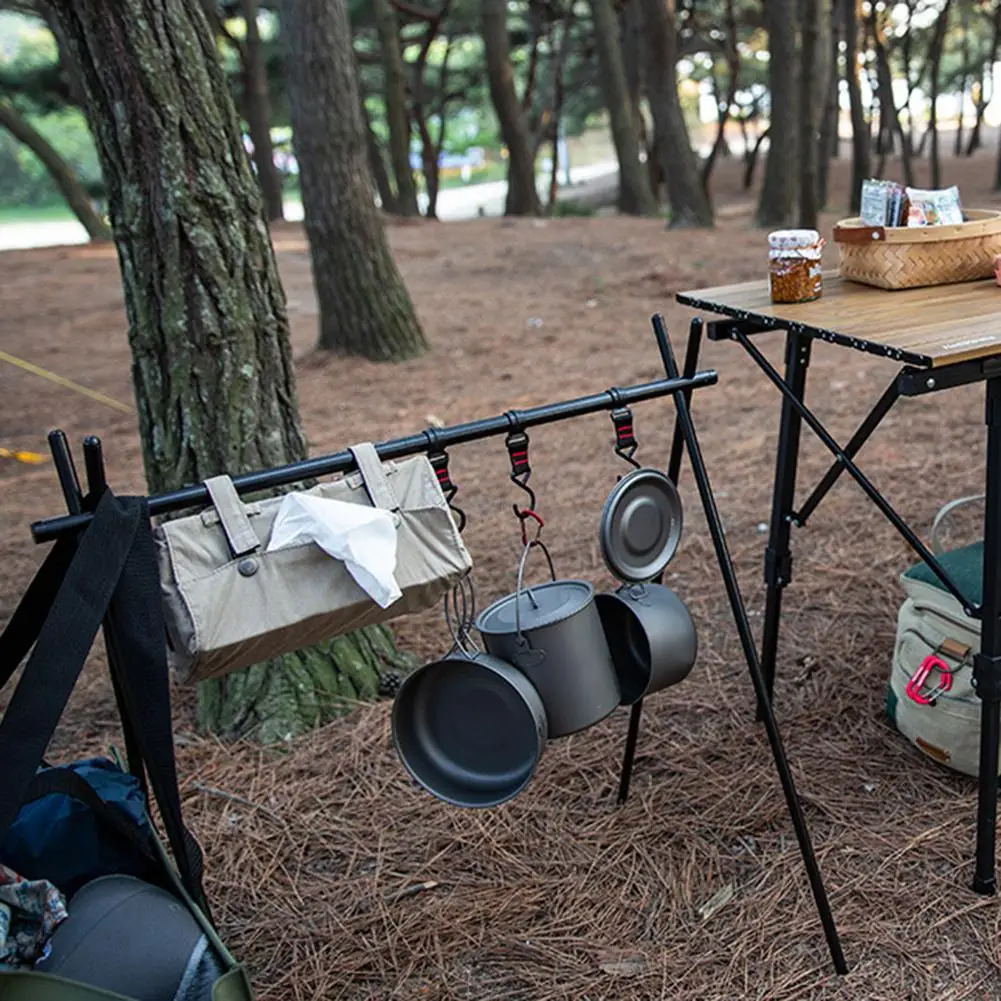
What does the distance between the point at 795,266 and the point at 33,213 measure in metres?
41.9

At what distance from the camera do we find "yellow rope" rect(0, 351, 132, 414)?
632cm

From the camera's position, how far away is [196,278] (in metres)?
2.60

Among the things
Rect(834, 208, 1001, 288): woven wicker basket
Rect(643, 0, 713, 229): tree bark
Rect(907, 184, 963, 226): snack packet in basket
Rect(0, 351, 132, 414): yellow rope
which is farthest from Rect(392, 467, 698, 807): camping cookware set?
Rect(643, 0, 713, 229): tree bark

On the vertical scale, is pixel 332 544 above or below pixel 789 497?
above

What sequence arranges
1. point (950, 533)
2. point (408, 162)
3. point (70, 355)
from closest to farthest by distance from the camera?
point (950, 533), point (70, 355), point (408, 162)

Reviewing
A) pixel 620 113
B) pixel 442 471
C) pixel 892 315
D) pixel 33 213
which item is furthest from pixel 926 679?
pixel 33 213

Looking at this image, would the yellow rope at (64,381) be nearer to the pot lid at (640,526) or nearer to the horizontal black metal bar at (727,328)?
the horizontal black metal bar at (727,328)

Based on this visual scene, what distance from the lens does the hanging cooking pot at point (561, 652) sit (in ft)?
5.56

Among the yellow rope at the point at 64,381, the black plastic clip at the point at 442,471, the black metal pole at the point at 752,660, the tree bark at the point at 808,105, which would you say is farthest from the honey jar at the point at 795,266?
the tree bark at the point at 808,105

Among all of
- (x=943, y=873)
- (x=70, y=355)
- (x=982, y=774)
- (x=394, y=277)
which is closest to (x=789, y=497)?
(x=982, y=774)

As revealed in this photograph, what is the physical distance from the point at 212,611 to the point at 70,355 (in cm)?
674

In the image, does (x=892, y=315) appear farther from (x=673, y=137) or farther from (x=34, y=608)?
(x=673, y=137)

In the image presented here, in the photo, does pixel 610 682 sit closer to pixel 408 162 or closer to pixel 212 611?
pixel 212 611

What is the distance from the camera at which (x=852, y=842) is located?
2.23 m
